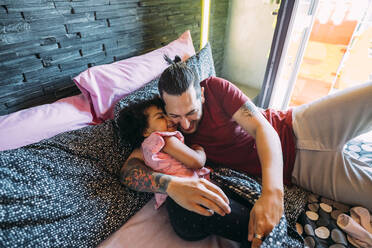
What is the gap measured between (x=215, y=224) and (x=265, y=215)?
18 cm

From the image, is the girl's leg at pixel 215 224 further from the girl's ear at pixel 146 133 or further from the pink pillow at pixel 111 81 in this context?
the pink pillow at pixel 111 81

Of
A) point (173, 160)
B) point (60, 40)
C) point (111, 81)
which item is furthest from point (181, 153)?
point (60, 40)

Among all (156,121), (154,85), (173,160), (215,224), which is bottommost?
(215,224)

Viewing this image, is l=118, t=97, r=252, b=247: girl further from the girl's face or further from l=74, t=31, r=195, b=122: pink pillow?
l=74, t=31, r=195, b=122: pink pillow

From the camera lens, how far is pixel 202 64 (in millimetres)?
1302

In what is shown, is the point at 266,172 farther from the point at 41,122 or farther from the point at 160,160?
the point at 41,122

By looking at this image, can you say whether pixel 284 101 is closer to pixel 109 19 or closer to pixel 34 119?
pixel 109 19

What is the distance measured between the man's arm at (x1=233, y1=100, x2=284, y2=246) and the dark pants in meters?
0.05

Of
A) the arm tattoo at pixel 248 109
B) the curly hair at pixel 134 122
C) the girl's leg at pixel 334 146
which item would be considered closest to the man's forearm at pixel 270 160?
the arm tattoo at pixel 248 109

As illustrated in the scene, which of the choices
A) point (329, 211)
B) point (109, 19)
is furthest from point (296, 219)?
point (109, 19)

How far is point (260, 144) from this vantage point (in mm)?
887

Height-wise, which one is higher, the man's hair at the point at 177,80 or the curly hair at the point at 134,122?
the man's hair at the point at 177,80

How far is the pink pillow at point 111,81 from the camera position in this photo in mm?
973

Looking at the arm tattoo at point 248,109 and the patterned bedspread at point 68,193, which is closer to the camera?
the patterned bedspread at point 68,193
